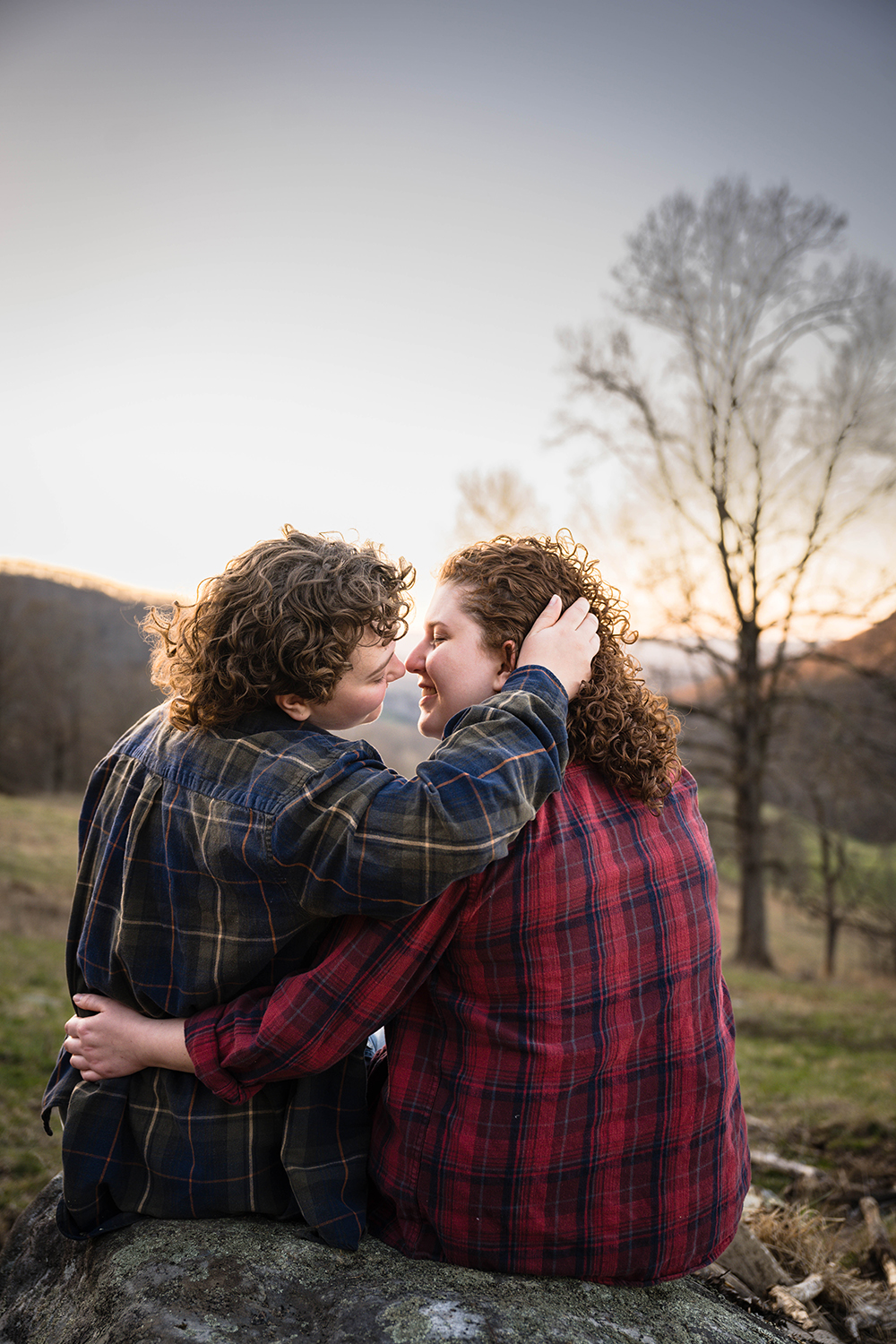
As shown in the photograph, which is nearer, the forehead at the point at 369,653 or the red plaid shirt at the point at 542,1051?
the red plaid shirt at the point at 542,1051

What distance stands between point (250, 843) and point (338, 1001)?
0.38 metres

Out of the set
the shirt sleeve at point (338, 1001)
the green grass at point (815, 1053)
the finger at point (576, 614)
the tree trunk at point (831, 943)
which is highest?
the finger at point (576, 614)

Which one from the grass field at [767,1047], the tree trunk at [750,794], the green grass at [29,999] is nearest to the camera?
the green grass at [29,999]

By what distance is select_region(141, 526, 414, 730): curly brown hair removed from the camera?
5.77 ft

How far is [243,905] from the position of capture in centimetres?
169

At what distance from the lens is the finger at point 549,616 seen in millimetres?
1951

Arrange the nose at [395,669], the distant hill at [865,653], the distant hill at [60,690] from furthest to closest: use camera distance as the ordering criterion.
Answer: the distant hill at [60,690], the distant hill at [865,653], the nose at [395,669]

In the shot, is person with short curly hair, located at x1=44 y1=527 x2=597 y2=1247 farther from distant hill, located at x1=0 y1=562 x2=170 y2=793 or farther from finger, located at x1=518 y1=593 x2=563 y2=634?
distant hill, located at x1=0 y1=562 x2=170 y2=793

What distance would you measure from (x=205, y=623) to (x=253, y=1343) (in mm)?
1454

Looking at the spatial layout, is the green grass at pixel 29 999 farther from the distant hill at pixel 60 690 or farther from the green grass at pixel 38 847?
the distant hill at pixel 60 690

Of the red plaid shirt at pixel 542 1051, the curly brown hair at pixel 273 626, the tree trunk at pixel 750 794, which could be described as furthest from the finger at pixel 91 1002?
the tree trunk at pixel 750 794

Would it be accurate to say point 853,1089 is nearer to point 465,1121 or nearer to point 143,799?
point 465,1121

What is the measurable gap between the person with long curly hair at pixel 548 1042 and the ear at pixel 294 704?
48 centimetres

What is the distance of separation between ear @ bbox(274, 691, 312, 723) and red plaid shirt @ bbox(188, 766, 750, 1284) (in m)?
0.49
